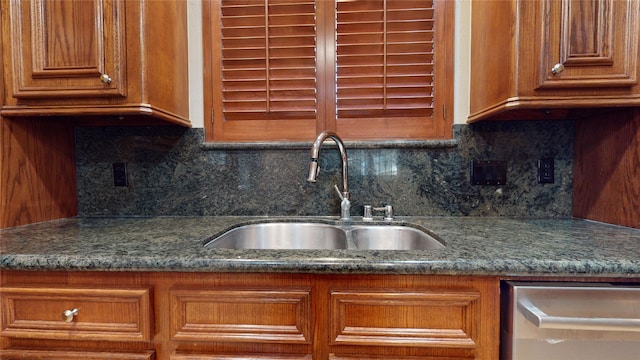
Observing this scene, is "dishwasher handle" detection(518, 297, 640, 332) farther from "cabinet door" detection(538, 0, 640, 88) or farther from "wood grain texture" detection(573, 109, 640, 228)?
"cabinet door" detection(538, 0, 640, 88)

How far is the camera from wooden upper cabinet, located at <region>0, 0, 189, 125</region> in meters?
0.99

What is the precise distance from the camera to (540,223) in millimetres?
1147

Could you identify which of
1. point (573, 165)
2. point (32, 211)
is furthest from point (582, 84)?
point (32, 211)

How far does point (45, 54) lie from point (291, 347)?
1.20m

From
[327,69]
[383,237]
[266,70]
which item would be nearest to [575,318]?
[383,237]

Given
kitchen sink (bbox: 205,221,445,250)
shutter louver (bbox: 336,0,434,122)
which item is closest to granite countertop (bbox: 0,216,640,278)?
kitchen sink (bbox: 205,221,445,250)

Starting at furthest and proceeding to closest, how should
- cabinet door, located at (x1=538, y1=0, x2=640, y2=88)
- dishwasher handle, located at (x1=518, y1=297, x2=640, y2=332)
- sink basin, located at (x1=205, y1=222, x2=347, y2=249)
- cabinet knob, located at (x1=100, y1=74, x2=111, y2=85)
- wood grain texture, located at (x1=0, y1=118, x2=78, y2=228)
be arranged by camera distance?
sink basin, located at (x1=205, y1=222, x2=347, y2=249)
wood grain texture, located at (x1=0, y1=118, x2=78, y2=228)
cabinet knob, located at (x1=100, y1=74, x2=111, y2=85)
cabinet door, located at (x1=538, y1=0, x2=640, y2=88)
dishwasher handle, located at (x1=518, y1=297, x2=640, y2=332)

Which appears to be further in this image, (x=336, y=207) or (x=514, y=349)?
(x=336, y=207)

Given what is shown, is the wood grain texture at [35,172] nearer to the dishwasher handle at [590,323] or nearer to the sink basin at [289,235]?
the sink basin at [289,235]

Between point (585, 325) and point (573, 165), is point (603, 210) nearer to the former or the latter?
point (573, 165)

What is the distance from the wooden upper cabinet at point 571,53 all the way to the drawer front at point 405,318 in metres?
0.64

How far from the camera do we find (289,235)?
128 cm

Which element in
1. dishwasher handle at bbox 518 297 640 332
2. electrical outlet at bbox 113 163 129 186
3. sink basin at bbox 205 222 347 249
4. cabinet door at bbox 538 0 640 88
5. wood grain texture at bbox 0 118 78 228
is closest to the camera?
dishwasher handle at bbox 518 297 640 332

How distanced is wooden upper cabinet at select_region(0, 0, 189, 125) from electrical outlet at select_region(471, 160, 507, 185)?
1278 mm
